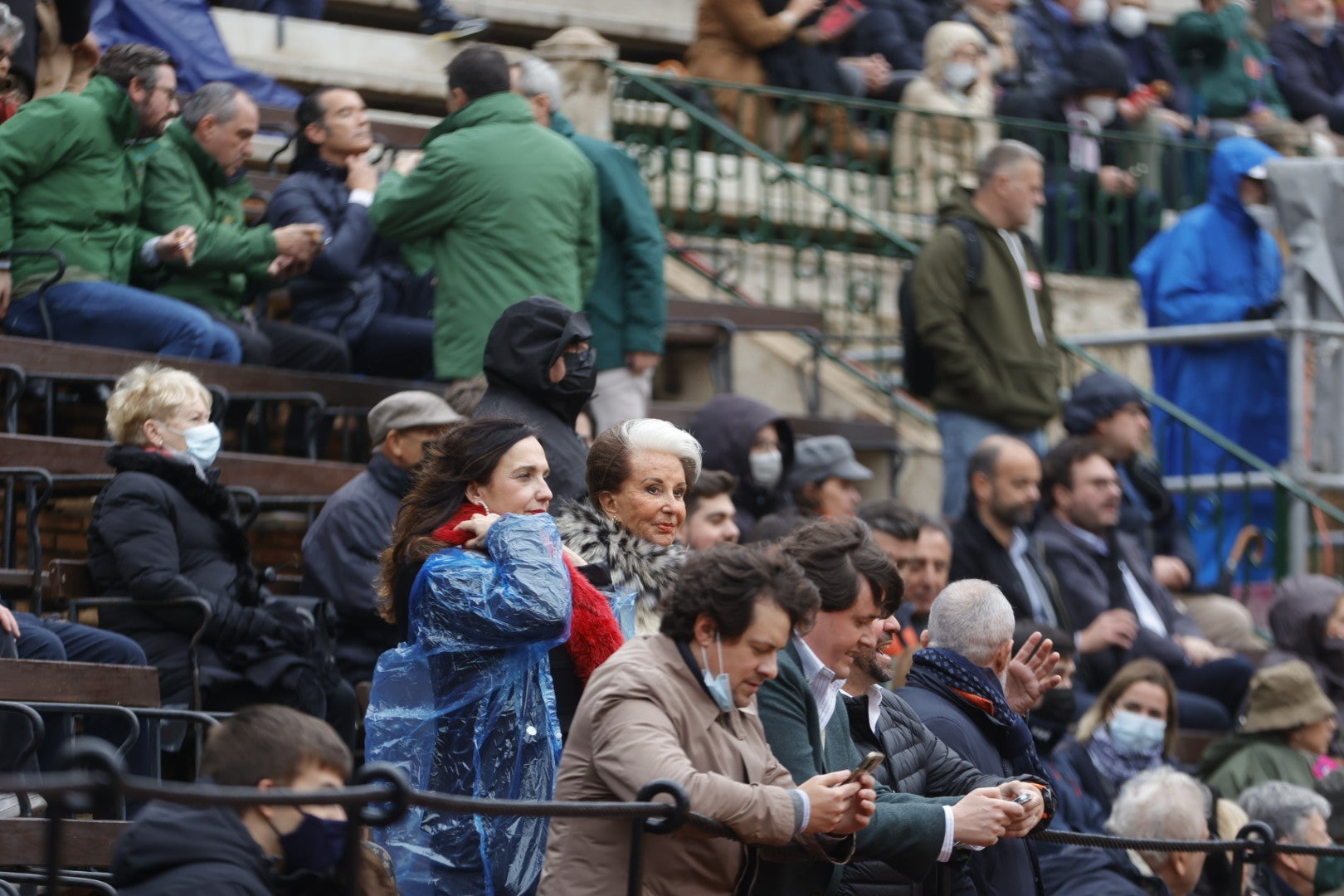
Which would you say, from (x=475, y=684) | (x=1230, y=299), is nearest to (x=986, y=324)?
(x=1230, y=299)

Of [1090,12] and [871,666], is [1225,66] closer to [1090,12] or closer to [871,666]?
[1090,12]

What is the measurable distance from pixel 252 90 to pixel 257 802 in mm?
8755

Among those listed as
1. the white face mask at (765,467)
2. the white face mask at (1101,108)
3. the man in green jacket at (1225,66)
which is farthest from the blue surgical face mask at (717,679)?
the man in green jacket at (1225,66)

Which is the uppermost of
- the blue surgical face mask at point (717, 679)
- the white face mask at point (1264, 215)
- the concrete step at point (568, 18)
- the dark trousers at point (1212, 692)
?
the concrete step at point (568, 18)

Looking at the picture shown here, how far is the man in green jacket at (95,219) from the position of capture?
29.8 ft

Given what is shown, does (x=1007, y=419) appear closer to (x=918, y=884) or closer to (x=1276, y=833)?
(x=1276, y=833)

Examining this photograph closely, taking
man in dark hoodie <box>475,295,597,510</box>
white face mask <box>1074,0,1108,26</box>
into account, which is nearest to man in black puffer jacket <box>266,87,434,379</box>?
man in dark hoodie <box>475,295,597,510</box>

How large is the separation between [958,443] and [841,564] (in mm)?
5510

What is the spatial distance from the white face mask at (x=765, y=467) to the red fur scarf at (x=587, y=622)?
3649 mm

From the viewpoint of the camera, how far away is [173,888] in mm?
4316

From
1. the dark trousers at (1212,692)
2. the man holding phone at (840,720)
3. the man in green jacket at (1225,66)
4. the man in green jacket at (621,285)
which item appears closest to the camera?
the man holding phone at (840,720)

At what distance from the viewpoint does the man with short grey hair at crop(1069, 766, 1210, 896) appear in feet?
24.7

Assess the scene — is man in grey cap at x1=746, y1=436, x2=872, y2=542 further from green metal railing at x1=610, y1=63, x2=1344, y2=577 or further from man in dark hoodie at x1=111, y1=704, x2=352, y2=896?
man in dark hoodie at x1=111, y1=704, x2=352, y2=896

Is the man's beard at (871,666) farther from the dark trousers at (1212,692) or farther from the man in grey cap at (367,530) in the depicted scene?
the dark trousers at (1212,692)
